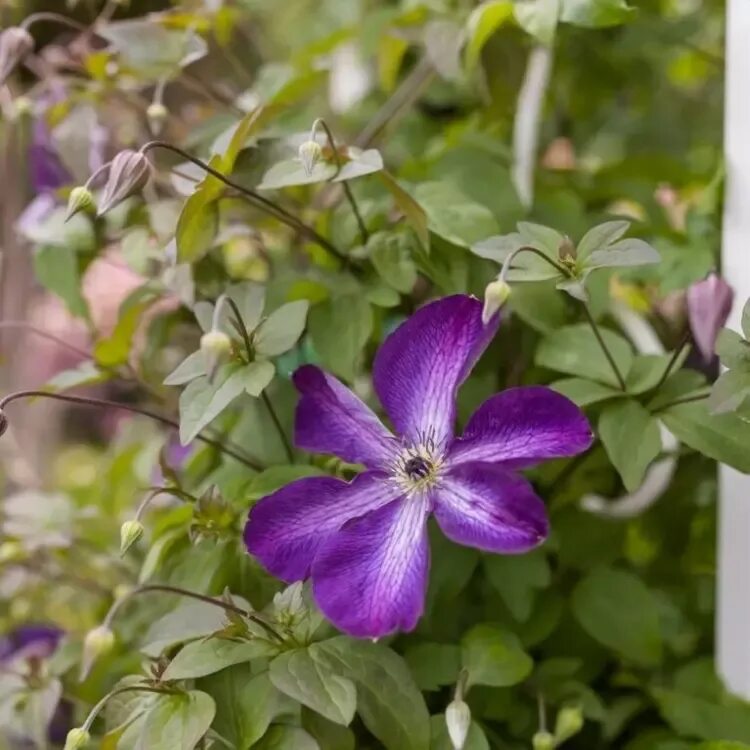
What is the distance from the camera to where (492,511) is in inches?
15.5

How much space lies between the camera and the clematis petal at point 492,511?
38cm

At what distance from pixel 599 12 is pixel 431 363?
0.20 m

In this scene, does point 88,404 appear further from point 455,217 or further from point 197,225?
point 455,217

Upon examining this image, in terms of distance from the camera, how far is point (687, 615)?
657mm

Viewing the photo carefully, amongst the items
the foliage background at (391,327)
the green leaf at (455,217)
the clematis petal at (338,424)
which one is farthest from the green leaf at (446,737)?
the green leaf at (455,217)

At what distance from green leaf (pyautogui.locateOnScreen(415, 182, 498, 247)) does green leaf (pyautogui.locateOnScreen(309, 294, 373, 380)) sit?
5 centimetres

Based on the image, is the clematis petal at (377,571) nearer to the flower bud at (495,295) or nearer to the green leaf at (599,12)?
the flower bud at (495,295)

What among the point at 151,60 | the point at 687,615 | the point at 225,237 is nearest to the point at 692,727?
the point at 687,615

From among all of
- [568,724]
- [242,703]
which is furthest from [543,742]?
[242,703]

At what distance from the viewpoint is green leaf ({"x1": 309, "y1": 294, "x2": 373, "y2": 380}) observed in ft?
1.58

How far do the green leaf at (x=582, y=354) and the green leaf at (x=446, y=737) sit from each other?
0.17m

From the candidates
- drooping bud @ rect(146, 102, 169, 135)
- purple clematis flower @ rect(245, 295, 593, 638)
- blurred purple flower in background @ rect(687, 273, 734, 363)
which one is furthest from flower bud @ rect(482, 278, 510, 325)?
drooping bud @ rect(146, 102, 169, 135)

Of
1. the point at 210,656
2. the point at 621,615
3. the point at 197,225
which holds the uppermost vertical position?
the point at 197,225

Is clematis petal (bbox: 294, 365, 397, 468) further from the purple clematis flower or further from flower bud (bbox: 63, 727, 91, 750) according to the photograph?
flower bud (bbox: 63, 727, 91, 750)
